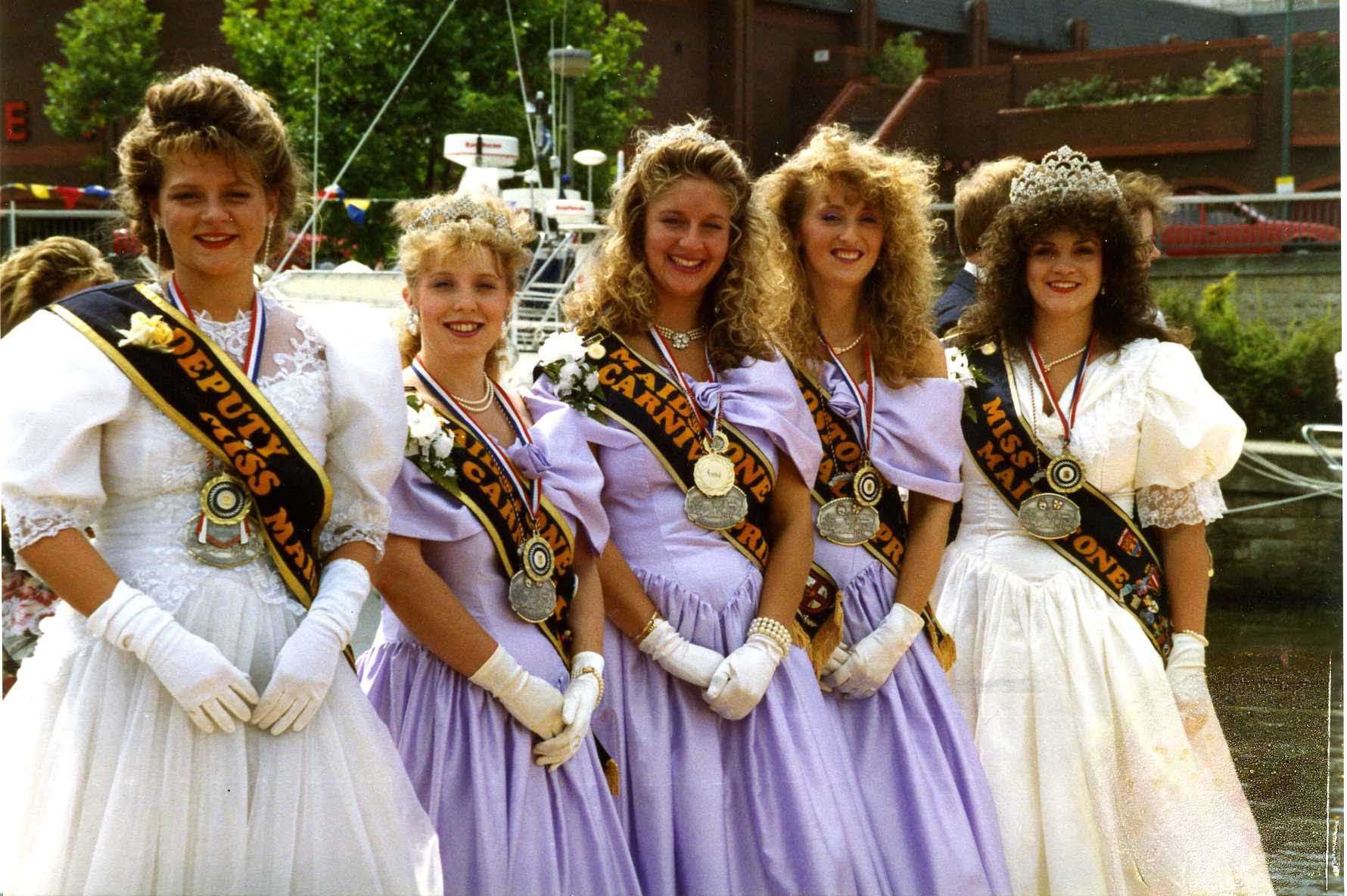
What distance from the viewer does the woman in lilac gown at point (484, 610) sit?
9.08ft

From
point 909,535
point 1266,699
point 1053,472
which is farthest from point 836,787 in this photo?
point 1266,699

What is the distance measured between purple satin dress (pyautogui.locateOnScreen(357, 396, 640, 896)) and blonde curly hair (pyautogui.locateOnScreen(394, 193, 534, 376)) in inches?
16.3

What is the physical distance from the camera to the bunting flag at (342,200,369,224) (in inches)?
309

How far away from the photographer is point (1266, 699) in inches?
197

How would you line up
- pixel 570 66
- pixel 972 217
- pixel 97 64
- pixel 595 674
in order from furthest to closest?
1. pixel 570 66
2. pixel 97 64
3. pixel 972 217
4. pixel 595 674

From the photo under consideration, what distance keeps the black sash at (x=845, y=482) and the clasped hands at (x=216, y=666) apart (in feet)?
4.09

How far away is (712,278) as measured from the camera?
10.8 ft

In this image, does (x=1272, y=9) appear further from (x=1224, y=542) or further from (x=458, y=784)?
(x=458, y=784)

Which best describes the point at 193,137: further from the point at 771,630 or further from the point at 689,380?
the point at 771,630

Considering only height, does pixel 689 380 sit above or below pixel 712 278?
below

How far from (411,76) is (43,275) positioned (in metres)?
4.77

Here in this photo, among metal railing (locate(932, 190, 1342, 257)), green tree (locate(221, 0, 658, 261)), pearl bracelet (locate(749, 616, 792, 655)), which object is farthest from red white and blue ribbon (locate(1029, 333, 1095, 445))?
metal railing (locate(932, 190, 1342, 257))

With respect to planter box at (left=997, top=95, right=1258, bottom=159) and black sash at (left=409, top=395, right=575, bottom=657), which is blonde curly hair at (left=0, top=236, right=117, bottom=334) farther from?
planter box at (left=997, top=95, right=1258, bottom=159)

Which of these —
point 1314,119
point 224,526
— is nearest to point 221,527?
point 224,526
